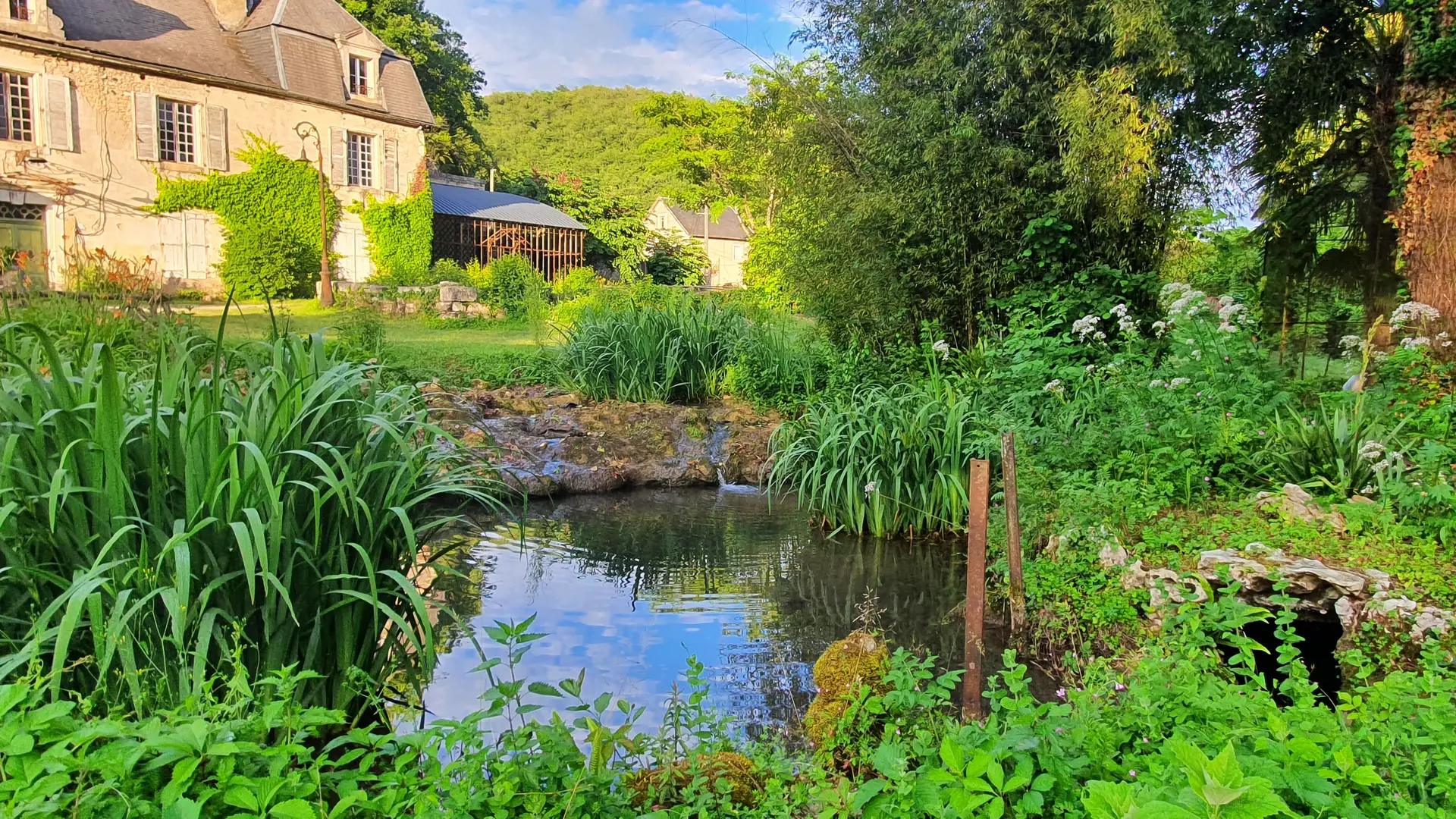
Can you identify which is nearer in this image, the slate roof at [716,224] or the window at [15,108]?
the window at [15,108]

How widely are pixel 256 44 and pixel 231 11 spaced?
3.86 feet

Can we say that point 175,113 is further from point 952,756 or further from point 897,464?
point 952,756

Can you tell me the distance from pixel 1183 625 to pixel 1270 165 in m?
5.34

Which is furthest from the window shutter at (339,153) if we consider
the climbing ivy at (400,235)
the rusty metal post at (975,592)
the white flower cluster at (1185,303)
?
the rusty metal post at (975,592)

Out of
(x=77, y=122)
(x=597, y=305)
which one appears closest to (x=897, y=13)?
(x=597, y=305)

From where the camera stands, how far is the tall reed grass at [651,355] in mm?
8555

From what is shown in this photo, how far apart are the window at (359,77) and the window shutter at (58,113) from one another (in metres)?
5.79

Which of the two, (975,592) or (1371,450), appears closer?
(975,592)

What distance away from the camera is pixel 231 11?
773 inches

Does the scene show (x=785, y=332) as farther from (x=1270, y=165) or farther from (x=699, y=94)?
(x=699, y=94)

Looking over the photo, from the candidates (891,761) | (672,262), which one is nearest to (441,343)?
(891,761)

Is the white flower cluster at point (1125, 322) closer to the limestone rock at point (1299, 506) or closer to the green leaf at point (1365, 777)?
the limestone rock at point (1299, 506)

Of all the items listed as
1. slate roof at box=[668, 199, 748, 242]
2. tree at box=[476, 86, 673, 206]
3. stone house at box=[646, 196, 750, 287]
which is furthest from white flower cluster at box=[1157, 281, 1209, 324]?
tree at box=[476, 86, 673, 206]

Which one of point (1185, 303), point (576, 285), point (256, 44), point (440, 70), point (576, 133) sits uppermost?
point (576, 133)
